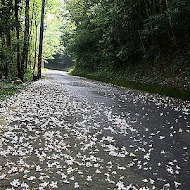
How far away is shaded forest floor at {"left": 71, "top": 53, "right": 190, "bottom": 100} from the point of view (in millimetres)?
11491

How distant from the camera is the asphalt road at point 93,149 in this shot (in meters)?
3.55

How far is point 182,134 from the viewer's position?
6016 mm

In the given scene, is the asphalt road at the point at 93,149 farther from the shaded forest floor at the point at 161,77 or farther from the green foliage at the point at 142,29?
the green foliage at the point at 142,29

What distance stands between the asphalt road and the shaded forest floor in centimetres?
314

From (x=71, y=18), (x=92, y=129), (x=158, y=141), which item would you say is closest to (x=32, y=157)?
(x=92, y=129)

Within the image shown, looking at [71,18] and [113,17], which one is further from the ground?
[71,18]

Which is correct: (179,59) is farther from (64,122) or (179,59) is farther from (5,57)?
(5,57)

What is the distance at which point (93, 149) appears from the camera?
16.1ft

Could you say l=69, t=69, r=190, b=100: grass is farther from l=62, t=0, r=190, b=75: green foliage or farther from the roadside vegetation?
l=62, t=0, r=190, b=75: green foliage

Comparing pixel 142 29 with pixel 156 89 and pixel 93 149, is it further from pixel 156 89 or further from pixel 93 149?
pixel 93 149

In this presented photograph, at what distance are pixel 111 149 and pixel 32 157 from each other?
1.52 metres

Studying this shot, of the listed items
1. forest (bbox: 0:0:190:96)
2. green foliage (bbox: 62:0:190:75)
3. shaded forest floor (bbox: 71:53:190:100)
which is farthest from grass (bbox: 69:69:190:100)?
green foliage (bbox: 62:0:190:75)

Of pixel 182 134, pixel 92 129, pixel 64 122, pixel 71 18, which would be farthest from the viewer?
pixel 71 18

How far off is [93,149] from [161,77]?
32.6 feet
